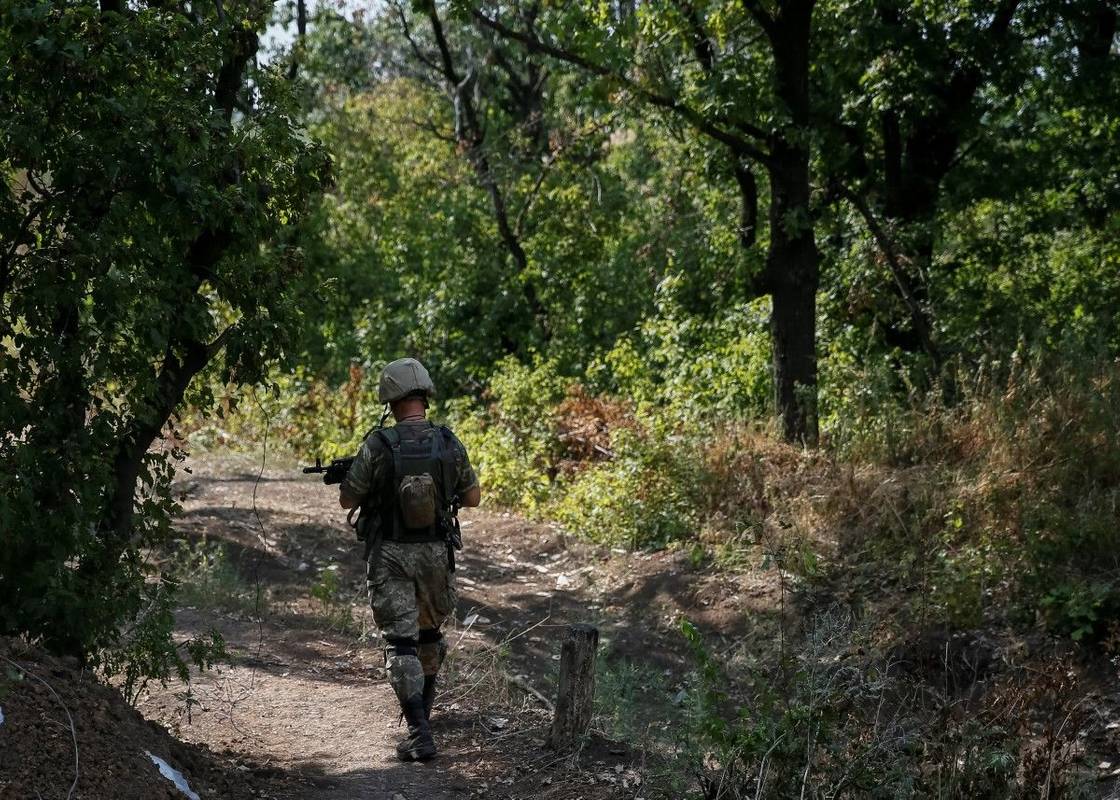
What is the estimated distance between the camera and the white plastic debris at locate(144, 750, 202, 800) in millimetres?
5172

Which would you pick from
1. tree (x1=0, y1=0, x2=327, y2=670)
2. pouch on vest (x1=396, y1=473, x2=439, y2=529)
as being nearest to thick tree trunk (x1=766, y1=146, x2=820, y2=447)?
pouch on vest (x1=396, y1=473, x2=439, y2=529)

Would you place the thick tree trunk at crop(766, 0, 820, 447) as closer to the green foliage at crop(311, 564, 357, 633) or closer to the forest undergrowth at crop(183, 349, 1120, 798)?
the forest undergrowth at crop(183, 349, 1120, 798)

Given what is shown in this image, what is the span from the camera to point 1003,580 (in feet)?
30.9

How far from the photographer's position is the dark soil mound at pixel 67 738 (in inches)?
177

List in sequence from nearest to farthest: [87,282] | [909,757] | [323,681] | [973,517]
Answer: [87,282]
[909,757]
[323,681]
[973,517]

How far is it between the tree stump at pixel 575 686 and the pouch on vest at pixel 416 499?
0.93 meters

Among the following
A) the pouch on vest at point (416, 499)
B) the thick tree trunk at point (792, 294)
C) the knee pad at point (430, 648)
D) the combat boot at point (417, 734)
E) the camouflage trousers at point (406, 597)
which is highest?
the thick tree trunk at point (792, 294)

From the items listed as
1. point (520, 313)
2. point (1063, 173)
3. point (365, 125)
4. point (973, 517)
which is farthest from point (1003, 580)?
point (365, 125)

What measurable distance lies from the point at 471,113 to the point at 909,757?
17676mm

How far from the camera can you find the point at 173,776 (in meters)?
5.28

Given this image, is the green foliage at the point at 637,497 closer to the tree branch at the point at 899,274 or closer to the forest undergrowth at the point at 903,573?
A: the forest undergrowth at the point at 903,573

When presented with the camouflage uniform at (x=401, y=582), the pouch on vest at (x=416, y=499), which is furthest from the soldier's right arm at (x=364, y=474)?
the pouch on vest at (x=416, y=499)

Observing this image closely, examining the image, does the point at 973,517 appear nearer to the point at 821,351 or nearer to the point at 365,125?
the point at 821,351

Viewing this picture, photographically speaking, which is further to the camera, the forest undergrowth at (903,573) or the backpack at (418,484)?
the backpack at (418,484)
